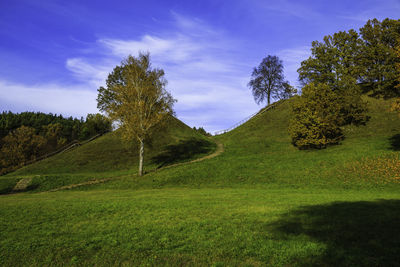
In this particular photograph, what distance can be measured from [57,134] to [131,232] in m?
133

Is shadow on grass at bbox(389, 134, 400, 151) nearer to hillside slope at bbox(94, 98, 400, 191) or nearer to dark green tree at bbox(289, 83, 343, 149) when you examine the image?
hillside slope at bbox(94, 98, 400, 191)

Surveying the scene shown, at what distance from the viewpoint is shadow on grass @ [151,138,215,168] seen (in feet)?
165

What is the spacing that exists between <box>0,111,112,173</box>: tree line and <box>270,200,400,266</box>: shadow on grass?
119ft

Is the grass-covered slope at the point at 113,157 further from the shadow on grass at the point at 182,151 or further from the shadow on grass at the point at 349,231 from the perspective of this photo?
the shadow on grass at the point at 349,231

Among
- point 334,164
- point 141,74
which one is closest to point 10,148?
point 141,74

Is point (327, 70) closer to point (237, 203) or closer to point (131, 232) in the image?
point (237, 203)

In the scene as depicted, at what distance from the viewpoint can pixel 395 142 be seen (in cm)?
3859

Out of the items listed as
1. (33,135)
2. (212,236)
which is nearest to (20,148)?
(33,135)

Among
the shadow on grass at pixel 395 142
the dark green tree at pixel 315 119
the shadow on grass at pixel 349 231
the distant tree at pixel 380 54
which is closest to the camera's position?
the shadow on grass at pixel 349 231

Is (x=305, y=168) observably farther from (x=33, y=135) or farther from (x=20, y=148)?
(x=33, y=135)

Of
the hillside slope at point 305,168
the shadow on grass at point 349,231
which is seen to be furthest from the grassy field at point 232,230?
the hillside slope at point 305,168

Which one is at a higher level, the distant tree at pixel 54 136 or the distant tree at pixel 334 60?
the distant tree at pixel 334 60

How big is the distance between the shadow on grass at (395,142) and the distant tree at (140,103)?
33118mm

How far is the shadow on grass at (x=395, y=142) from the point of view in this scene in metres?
35.3
